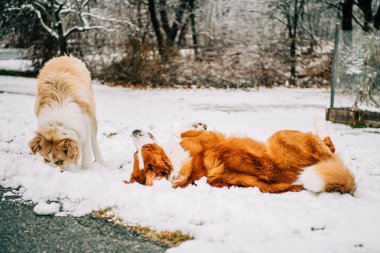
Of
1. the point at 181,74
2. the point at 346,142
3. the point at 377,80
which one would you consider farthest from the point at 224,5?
the point at 346,142

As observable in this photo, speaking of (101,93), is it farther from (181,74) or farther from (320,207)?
(320,207)

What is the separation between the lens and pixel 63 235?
299cm

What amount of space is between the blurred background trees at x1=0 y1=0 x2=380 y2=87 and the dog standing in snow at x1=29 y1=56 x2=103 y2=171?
9412 mm

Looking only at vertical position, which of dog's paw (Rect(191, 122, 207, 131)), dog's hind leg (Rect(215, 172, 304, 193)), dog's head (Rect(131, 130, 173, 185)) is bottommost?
dog's hind leg (Rect(215, 172, 304, 193))

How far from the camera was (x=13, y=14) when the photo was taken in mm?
15781

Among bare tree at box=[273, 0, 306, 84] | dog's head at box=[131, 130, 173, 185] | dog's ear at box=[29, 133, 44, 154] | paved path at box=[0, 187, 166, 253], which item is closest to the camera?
paved path at box=[0, 187, 166, 253]

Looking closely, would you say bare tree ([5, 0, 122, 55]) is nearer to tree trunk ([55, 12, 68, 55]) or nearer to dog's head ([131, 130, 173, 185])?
tree trunk ([55, 12, 68, 55])

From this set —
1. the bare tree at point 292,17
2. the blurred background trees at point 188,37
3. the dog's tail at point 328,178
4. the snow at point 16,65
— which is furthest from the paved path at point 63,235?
the snow at point 16,65

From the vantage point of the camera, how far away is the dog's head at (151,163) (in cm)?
397

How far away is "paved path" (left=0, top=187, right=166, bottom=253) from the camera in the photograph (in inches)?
110

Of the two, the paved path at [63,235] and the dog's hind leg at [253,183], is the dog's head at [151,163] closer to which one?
the dog's hind leg at [253,183]

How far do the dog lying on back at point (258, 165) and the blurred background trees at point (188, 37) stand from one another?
1051 cm

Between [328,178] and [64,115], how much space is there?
9.84ft

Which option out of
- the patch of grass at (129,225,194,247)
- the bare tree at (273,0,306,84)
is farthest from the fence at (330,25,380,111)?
the bare tree at (273,0,306,84)
